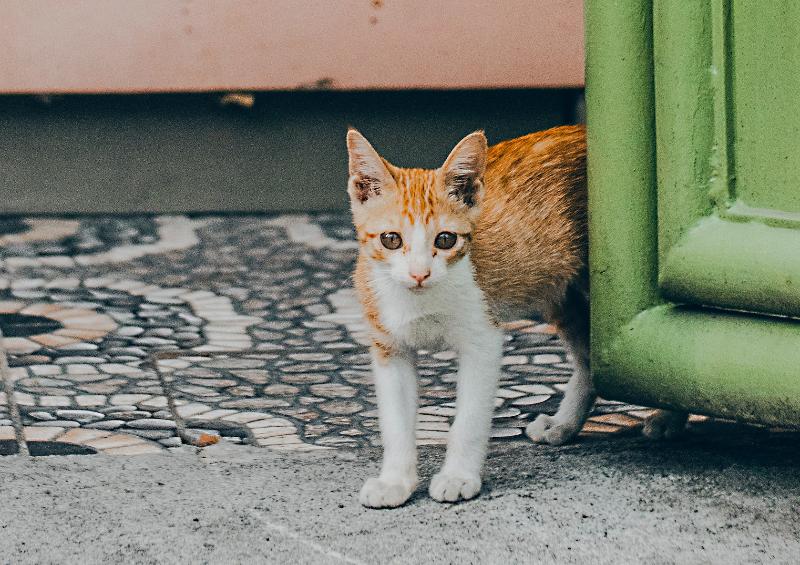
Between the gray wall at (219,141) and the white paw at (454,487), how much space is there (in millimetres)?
2927

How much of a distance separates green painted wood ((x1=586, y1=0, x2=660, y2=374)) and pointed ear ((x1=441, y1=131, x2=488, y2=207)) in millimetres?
262

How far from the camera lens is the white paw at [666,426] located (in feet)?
10.4

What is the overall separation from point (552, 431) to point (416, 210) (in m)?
0.75

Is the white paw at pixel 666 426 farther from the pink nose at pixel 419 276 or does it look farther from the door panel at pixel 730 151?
the pink nose at pixel 419 276

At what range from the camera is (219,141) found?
18.1ft

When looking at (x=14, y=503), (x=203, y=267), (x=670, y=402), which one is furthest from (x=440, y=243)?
(x=203, y=267)

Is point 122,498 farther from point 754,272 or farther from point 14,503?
point 754,272

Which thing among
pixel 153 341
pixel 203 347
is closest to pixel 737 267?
pixel 203 347

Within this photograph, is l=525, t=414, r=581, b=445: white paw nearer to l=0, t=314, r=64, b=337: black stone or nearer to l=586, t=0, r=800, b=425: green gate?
l=586, t=0, r=800, b=425: green gate

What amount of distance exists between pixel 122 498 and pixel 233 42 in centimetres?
289

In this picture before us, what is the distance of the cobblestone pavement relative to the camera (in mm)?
3305

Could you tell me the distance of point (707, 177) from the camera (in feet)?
8.87

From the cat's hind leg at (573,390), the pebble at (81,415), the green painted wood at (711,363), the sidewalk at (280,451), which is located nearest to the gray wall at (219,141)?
the sidewalk at (280,451)

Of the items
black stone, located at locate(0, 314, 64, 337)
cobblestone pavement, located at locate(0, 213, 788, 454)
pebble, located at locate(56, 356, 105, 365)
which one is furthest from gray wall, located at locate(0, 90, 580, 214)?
pebble, located at locate(56, 356, 105, 365)
